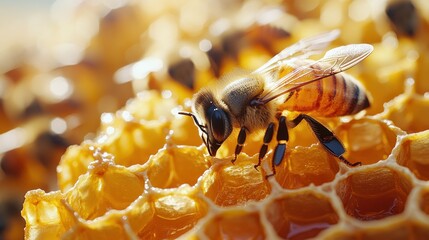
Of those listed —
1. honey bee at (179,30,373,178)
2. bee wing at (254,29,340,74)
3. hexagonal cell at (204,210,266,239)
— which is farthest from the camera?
bee wing at (254,29,340,74)

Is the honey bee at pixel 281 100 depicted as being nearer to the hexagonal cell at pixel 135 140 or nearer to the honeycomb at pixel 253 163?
the honeycomb at pixel 253 163

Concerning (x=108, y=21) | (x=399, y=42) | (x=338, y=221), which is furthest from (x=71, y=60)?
(x=338, y=221)

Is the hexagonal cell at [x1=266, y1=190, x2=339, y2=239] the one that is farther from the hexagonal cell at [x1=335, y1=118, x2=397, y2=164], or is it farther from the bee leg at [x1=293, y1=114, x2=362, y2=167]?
the hexagonal cell at [x1=335, y1=118, x2=397, y2=164]

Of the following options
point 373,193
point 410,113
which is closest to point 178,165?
point 373,193

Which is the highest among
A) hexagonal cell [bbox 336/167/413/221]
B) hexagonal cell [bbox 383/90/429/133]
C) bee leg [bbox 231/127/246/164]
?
bee leg [bbox 231/127/246/164]

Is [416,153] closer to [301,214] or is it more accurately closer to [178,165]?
[301,214]

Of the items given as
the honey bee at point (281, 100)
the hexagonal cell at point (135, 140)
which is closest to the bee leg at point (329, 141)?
the honey bee at point (281, 100)

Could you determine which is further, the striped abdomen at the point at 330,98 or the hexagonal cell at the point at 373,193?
the striped abdomen at the point at 330,98

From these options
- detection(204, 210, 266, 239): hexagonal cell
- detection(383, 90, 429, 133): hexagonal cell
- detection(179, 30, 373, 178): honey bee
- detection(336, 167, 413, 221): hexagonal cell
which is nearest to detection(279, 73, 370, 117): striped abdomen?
detection(179, 30, 373, 178): honey bee
